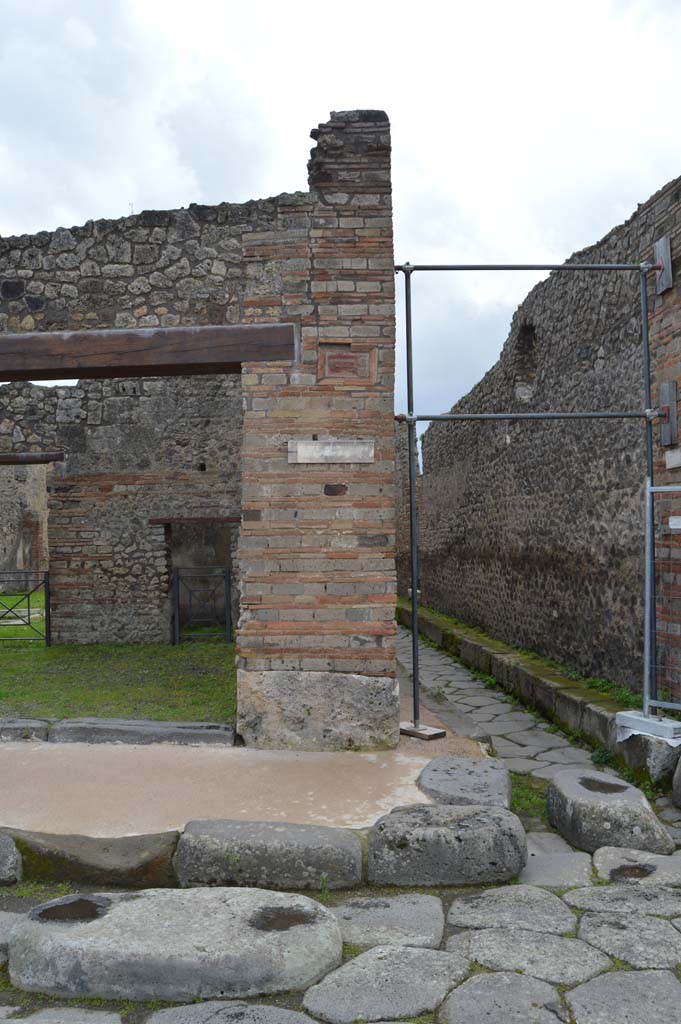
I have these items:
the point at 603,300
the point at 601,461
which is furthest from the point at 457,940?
the point at 603,300

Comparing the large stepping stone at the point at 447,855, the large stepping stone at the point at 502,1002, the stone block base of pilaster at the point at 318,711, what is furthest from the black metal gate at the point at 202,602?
the large stepping stone at the point at 502,1002

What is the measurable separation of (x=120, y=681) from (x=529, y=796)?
12.2ft

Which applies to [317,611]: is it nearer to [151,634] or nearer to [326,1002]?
[326,1002]

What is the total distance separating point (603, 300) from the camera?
6.71 m

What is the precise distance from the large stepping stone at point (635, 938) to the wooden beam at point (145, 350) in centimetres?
340

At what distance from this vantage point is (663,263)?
5.18 meters

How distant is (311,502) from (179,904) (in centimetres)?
249

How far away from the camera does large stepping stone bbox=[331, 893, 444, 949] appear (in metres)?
2.70

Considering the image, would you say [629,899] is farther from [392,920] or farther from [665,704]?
[665,704]

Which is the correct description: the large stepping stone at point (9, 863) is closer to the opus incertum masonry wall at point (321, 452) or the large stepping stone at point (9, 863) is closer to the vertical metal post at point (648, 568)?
the opus incertum masonry wall at point (321, 452)

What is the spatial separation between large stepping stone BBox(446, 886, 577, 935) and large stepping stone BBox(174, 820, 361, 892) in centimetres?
48

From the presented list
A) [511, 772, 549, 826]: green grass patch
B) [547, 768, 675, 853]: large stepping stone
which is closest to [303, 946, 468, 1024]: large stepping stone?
[547, 768, 675, 853]: large stepping stone

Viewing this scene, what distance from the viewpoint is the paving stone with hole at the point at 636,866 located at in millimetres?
3215

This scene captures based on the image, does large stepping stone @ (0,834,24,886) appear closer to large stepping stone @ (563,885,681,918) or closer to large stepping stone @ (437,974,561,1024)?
large stepping stone @ (437,974,561,1024)
